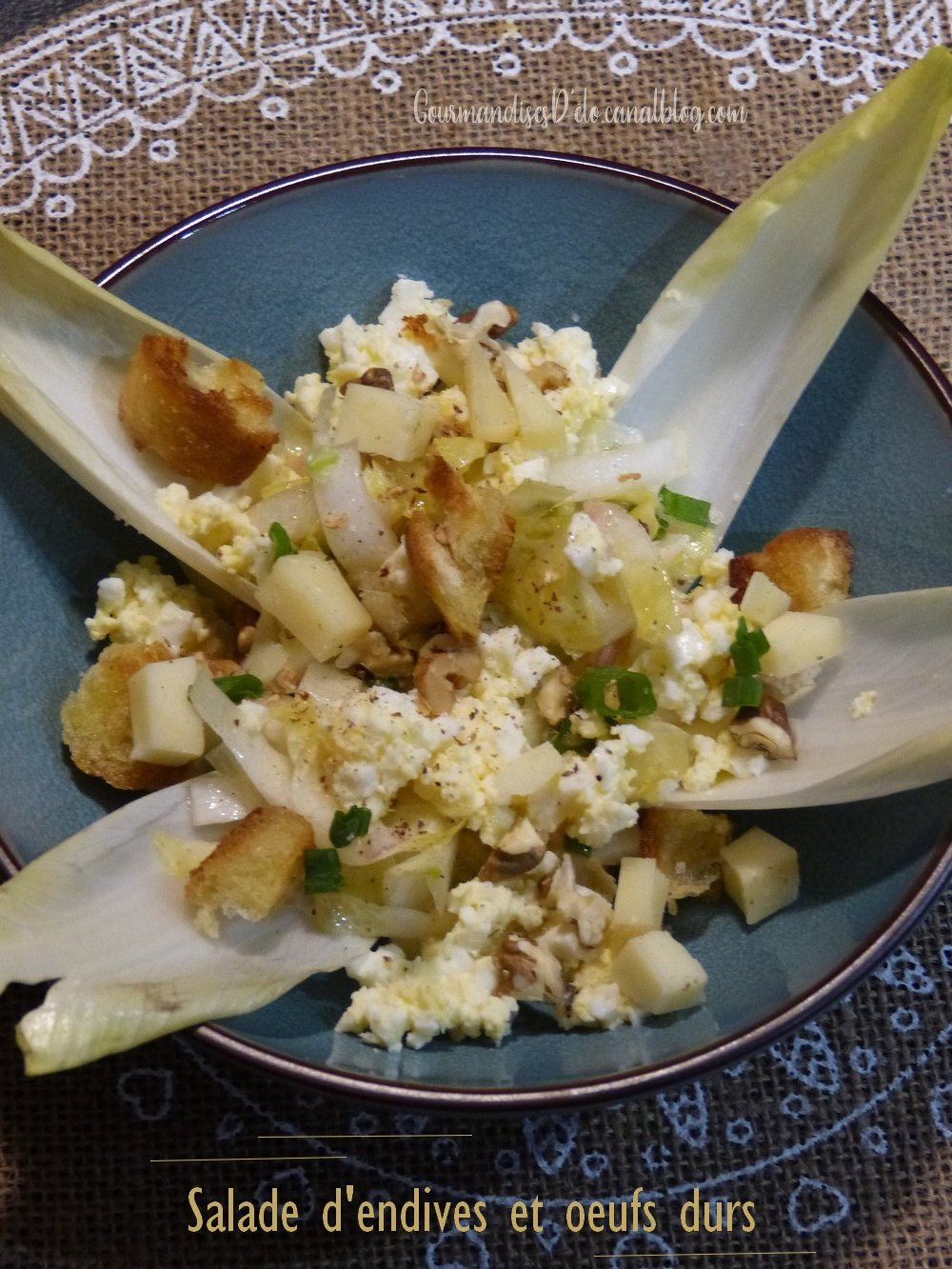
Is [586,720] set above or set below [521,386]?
below

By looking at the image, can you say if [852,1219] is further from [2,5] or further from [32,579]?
[2,5]

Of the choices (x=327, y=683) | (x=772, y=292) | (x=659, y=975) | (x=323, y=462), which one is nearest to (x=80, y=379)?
(x=323, y=462)

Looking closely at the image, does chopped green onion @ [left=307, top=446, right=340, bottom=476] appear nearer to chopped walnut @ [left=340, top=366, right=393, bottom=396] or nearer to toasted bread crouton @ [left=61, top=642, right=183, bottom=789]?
chopped walnut @ [left=340, top=366, right=393, bottom=396]

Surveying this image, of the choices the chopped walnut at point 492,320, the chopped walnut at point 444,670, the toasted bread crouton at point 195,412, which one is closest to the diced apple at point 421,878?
the chopped walnut at point 444,670

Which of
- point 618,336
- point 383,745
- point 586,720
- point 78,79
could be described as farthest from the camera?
point 78,79

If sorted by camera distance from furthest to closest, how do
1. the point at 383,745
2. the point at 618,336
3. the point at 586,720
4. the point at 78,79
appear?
the point at 78,79 → the point at 618,336 → the point at 586,720 → the point at 383,745

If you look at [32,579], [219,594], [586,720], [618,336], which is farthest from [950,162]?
[32,579]

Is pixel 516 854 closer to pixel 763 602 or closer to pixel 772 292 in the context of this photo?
pixel 763 602
